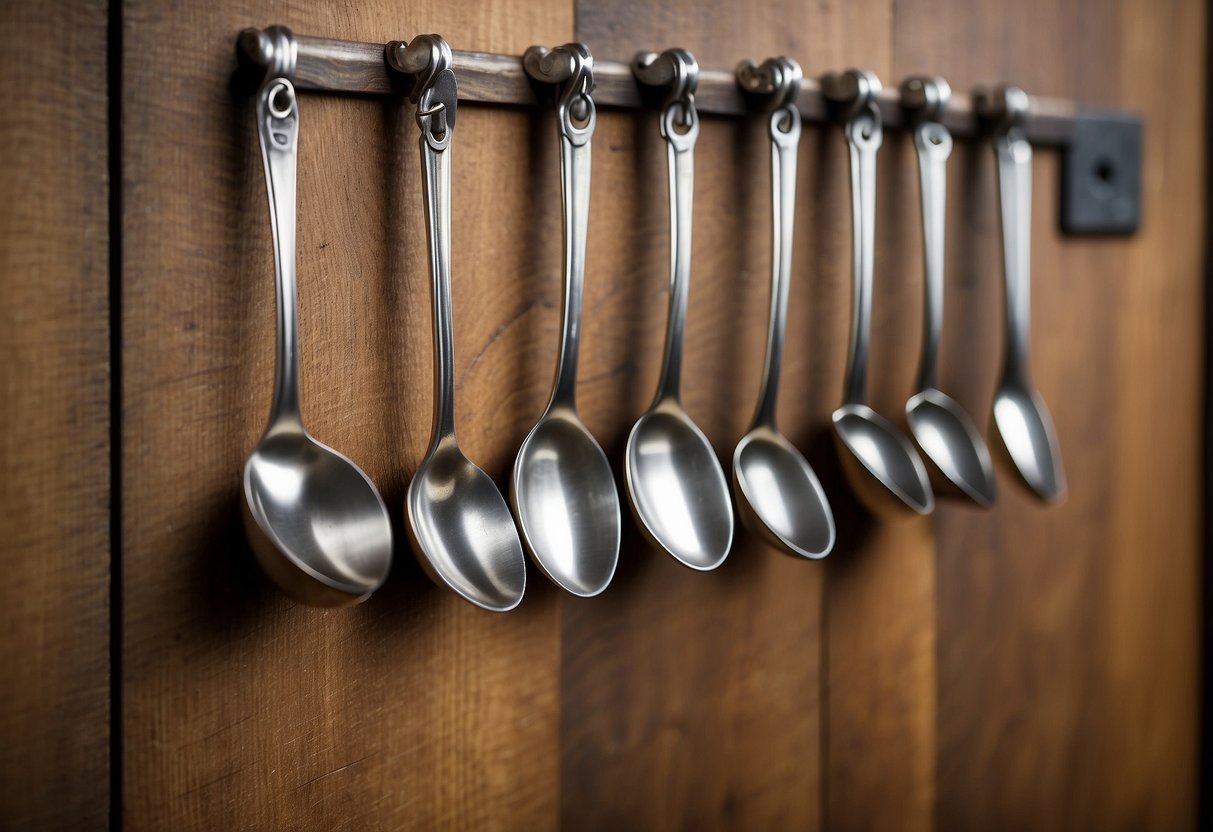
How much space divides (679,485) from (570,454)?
0.25ft

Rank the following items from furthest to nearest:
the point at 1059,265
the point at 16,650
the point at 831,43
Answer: the point at 1059,265, the point at 831,43, the point at 16,650

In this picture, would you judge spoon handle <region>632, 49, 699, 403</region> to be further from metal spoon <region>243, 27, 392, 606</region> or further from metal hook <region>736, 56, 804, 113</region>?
metal spoon <region>243, 27, 392, 606</region>

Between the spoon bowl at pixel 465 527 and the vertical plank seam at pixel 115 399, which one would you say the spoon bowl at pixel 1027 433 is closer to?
the spoon bowl at pixel 465 527

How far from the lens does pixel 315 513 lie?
1.75ft

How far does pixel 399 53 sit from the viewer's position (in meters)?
0.55

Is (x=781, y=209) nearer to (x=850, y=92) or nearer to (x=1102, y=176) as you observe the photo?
(x=850, y=92)

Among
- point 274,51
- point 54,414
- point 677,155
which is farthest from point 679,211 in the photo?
point 54,414

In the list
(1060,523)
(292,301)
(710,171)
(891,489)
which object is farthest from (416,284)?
(1060,523)

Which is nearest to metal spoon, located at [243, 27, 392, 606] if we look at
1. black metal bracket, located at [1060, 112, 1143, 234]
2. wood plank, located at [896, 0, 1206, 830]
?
wood plank, located at [896, 0, 1206, 830]

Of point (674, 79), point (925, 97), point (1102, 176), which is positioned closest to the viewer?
point (674, 79)

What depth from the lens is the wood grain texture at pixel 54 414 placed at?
49cm

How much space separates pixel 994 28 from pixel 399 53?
50 centimetres

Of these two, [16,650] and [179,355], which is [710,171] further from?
[16,650]

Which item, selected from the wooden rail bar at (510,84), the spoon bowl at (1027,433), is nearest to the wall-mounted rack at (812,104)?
the wooden rail bar at (510,84)
